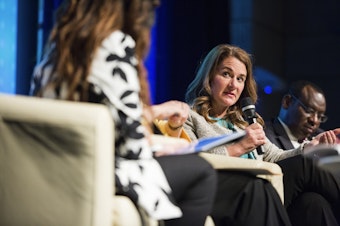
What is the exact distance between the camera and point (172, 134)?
7.82ft

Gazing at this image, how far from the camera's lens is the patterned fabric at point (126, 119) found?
1.72 m

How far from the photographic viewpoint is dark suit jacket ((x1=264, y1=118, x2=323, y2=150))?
3413 mm

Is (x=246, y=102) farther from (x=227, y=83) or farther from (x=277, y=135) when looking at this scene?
(x=277, y=135)

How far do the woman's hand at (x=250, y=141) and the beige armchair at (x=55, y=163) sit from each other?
43.8 inches

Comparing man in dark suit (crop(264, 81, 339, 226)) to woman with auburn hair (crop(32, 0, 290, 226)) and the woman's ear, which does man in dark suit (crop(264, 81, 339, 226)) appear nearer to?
the woman's ear

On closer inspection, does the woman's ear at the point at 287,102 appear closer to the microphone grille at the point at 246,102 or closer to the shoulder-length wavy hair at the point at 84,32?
the microphone grille at the point at 246,102

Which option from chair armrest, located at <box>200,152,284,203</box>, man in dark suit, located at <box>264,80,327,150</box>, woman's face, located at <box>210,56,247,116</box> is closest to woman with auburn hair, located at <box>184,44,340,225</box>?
woman's face, located at <box>210,56,247,116</box>

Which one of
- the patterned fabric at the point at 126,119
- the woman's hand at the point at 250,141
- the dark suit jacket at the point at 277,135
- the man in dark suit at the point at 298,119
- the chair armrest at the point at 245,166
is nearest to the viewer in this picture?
the patterned fabric at the point at 126,119

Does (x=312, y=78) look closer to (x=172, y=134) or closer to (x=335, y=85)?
(x=335, y=85)

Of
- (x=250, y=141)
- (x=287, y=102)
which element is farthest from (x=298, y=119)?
(x=250, y=141)

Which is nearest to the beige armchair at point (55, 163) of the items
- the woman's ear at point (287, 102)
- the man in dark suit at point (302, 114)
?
the man in dark suit at point (302, 114)

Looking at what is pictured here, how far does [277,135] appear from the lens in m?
3.50

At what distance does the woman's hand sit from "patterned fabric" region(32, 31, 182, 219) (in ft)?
3.09

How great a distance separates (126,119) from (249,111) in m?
1.17
